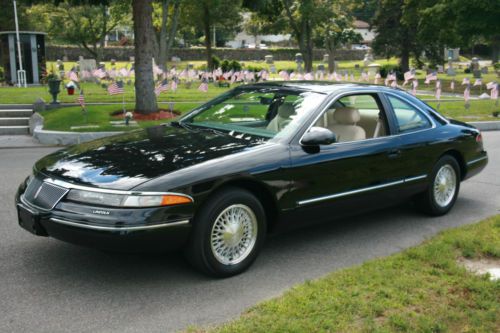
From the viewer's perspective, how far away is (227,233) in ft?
14.5

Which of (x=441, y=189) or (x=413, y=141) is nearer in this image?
(x=413, y=141)

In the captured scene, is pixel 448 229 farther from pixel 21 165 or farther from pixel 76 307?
pixel 21 165

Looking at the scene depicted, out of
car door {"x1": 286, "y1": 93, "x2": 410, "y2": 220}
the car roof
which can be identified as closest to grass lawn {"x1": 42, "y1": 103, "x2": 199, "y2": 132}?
the car roof

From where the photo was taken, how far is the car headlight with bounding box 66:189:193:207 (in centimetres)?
399

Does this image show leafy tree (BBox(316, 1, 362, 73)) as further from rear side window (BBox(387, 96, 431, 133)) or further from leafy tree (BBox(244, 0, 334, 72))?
rear side window (BBox(387, 96, 431, 133))

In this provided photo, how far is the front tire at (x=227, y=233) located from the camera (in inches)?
168

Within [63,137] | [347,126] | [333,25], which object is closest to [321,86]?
[347,126]

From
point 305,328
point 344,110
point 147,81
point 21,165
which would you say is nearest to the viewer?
point 305,328

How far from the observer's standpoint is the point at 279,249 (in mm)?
5277

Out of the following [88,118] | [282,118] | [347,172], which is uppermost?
[282,118]

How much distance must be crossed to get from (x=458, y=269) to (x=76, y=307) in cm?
290

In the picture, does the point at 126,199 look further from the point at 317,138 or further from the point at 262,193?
the point at 317,138

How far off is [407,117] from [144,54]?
9.57 metres

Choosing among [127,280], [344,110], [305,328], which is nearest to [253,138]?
[344,110]
